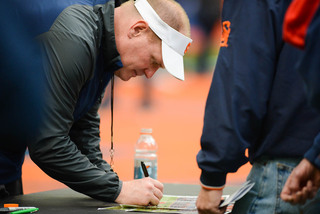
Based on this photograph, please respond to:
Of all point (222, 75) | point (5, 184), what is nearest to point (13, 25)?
point (5, 184)

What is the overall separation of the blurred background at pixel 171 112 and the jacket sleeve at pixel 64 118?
3.17 meters

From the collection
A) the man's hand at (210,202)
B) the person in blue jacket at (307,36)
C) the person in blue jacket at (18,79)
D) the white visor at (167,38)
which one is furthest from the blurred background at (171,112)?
the person in blue jacket at (307,36)

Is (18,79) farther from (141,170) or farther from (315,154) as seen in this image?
(315,154)

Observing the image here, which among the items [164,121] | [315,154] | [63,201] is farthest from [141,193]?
[164,121]

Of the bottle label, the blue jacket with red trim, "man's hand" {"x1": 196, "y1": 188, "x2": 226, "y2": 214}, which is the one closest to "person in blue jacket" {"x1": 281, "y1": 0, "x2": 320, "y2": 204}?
the blue jacket with red trim

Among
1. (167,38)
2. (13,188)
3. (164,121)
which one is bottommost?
(164,121)

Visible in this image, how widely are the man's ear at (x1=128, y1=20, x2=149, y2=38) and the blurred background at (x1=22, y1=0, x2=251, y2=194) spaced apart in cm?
314

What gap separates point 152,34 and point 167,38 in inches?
2.3

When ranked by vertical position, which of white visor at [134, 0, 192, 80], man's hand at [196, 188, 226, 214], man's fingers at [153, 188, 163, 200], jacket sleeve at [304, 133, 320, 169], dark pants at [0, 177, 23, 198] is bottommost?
dark pants at [0, 177, 23, 198]

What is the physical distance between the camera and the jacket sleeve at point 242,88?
80 cm

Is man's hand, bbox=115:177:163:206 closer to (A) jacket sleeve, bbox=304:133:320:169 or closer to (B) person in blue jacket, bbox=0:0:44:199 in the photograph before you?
(B) person in blue jacket, bbox=0:0:44:199

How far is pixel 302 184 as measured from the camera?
2.33ft

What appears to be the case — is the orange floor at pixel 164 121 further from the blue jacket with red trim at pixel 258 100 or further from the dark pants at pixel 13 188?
the blue jacket with red trim at pixel 258 100

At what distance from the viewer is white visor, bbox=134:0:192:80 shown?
4.89 ft
